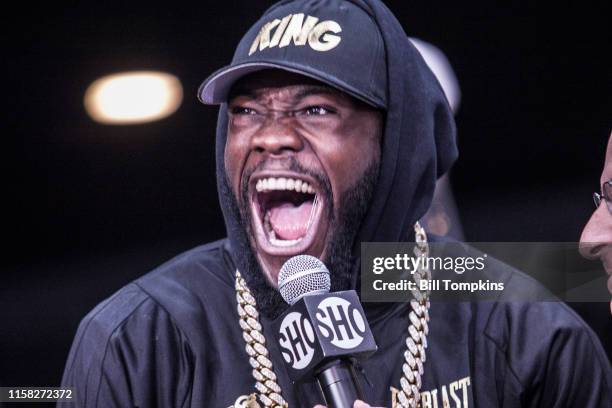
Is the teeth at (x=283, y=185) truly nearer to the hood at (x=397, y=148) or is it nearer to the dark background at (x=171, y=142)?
the hood at (x=397, y=148)

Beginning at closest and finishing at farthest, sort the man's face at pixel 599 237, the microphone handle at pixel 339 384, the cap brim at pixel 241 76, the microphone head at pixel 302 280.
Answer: the microphone handle at pixel 339 384 → the microphone head at pixel 302 280 → the cap brim at pixel 241 76 → the man's face at pixel 599 237

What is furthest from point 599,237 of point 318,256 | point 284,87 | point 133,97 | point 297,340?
point 133,97

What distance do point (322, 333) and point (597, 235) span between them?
0.78m

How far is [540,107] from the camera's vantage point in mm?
1979

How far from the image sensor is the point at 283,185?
1.72m

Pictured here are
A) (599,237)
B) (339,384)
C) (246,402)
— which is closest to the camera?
(339,384)

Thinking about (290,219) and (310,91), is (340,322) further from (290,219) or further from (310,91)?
(310,91)

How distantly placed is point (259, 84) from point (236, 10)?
294mm

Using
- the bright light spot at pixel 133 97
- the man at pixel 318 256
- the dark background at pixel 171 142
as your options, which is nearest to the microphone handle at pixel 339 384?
the man at pixel 318 256

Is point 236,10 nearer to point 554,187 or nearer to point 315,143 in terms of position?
point 315,143

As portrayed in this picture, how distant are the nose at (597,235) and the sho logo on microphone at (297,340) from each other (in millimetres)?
721

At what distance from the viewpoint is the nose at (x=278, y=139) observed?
1727 mm

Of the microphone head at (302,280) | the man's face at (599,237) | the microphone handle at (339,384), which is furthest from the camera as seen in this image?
the man's face at (599,237)

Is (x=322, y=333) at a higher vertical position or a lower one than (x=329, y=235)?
lower
